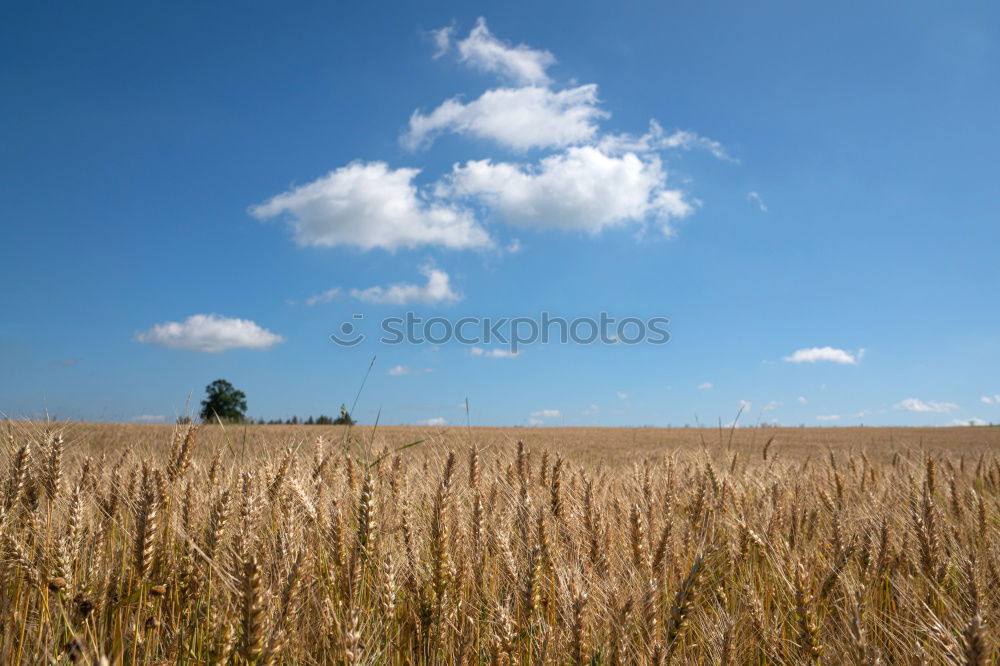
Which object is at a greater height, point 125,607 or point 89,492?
point 89,492

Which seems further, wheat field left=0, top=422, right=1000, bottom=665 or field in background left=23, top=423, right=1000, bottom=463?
field in background left=23, top=423, right=1000, bottom=463

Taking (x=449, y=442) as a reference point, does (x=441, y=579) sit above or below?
below

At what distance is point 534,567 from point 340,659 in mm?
679

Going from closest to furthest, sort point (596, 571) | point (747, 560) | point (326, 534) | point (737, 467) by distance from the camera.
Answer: point (326, 534)
point (596, 571)
point (747, 560)
point (737, 467)

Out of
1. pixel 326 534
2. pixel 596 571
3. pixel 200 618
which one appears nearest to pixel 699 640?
pixel 596 571

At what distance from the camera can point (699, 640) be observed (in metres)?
2.28

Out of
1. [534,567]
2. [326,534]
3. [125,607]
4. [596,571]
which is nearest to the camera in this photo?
[534,567]

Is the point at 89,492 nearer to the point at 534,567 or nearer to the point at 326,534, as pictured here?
the point at 326,534

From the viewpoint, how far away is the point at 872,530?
317 cm

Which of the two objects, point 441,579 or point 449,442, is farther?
point 449,442

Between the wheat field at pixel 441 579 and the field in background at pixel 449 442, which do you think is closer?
the wheat field at pixel 441 579

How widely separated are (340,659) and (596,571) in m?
1.17

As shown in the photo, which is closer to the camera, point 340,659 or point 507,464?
point 340,659

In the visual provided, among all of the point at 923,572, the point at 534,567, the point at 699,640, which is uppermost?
the point at 534,567
